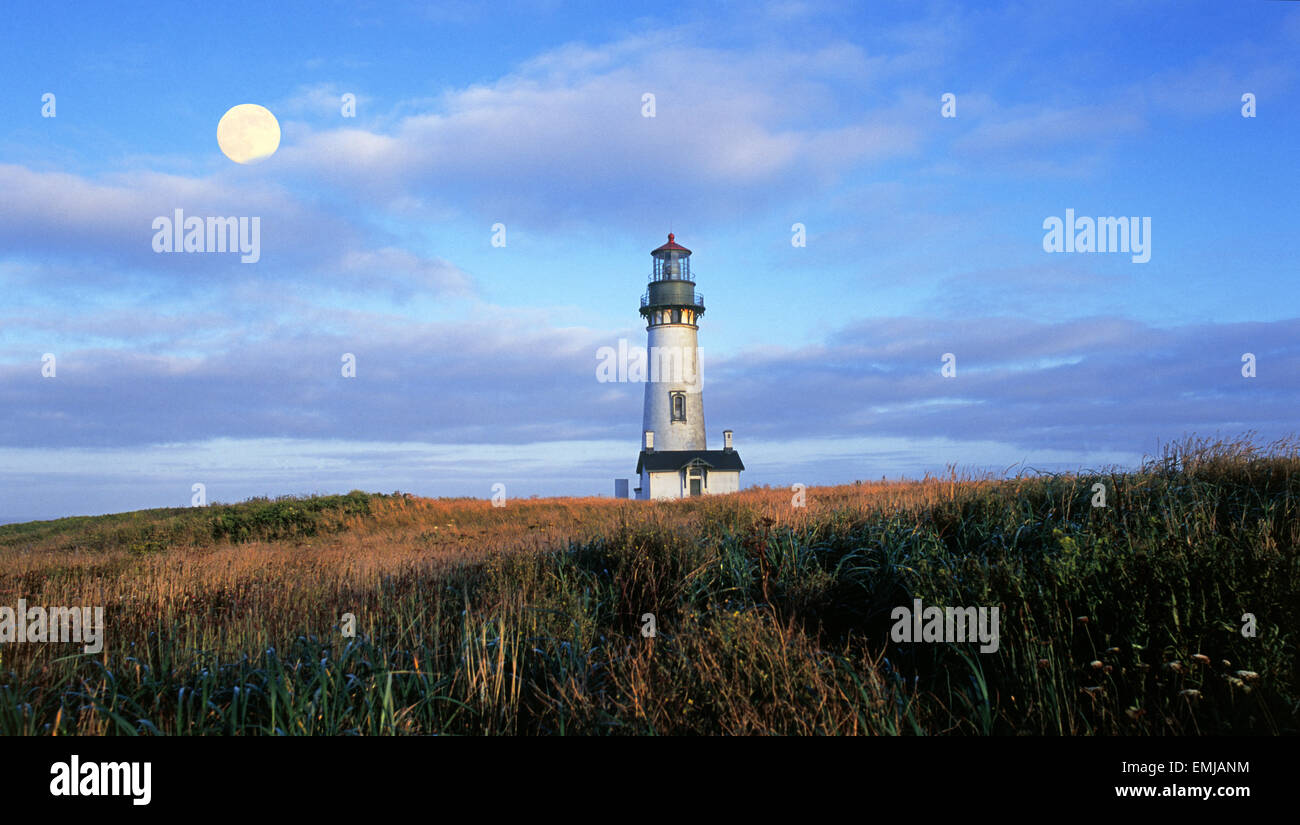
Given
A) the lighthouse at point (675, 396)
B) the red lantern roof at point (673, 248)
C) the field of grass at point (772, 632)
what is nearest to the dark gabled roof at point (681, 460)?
the lighthouse at point (675, 396)

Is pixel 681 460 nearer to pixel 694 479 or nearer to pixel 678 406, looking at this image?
pixel 694 479

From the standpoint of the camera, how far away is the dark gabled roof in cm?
4278

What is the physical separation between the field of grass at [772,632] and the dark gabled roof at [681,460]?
31.2 meters

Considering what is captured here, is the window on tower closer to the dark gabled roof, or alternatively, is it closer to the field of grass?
the dark gabled roof

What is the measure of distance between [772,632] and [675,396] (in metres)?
38.3

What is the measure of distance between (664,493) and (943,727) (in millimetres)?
37295

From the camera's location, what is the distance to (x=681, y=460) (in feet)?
141

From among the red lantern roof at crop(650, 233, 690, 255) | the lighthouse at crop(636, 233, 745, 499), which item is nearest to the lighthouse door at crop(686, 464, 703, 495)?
the lighthouse at crop(636, 233, 745, 499)

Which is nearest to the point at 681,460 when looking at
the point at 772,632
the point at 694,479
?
the point at 694,479

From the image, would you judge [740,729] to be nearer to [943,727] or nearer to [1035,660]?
[943,727]

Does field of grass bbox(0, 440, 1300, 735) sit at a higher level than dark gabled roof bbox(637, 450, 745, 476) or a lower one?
lower

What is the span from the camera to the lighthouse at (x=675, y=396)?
42875mm

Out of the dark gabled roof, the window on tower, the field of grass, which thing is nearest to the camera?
the field of grass

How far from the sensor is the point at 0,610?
9.59 meters
